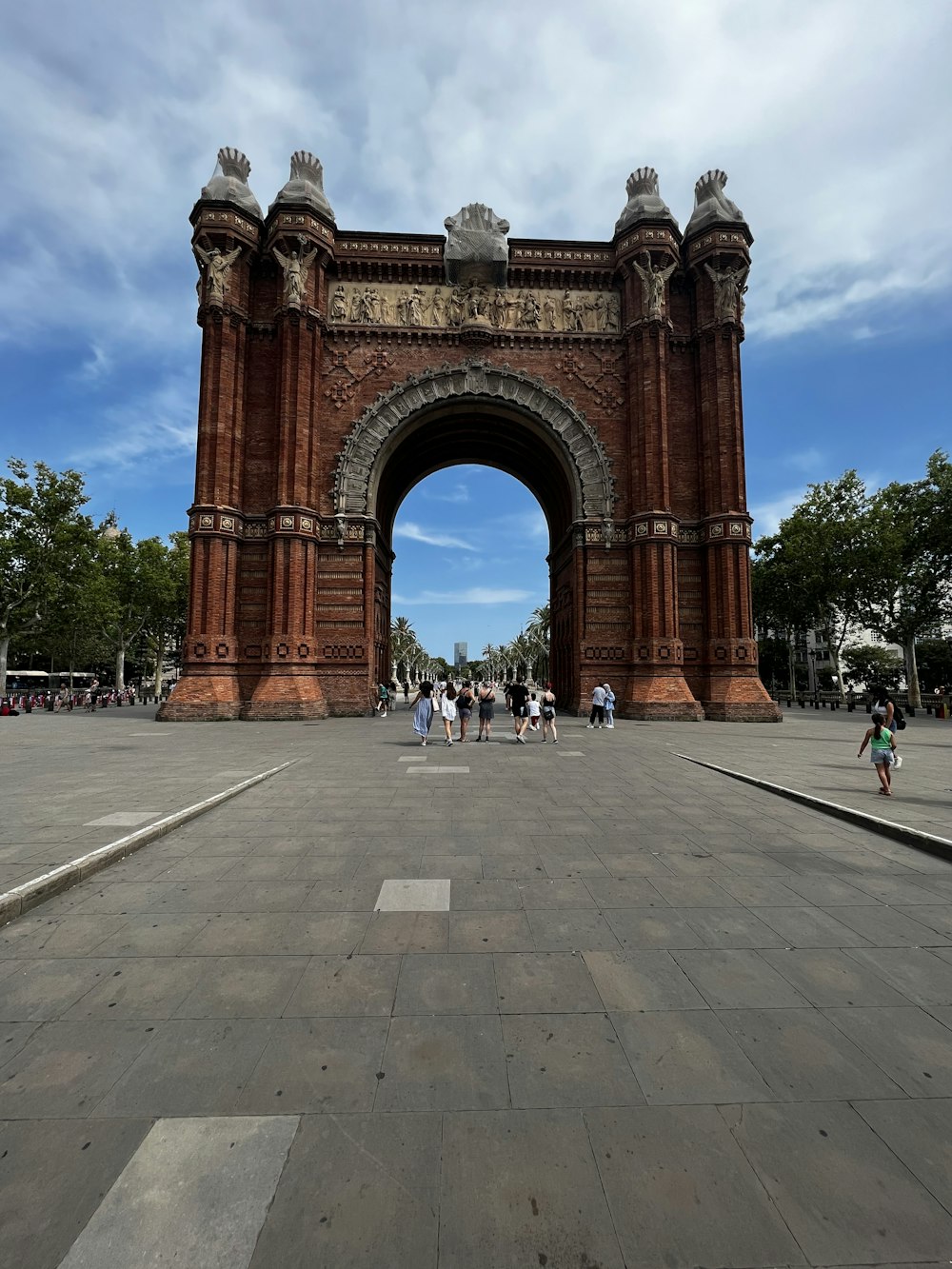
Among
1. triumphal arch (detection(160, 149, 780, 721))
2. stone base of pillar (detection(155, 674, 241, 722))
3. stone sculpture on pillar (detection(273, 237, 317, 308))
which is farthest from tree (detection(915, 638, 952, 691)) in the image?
stone base of pillar (detection(155, 674, 241, 722))

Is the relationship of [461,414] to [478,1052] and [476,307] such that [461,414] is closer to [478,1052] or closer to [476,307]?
[476,307]

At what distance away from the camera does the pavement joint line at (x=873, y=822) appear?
615 cm

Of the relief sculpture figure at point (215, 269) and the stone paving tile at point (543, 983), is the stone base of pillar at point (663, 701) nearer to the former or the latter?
the stone paving tile at point (543, 983)

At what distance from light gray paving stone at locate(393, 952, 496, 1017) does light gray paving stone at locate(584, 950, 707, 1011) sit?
66 cm

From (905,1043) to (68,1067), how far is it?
4.03 metres

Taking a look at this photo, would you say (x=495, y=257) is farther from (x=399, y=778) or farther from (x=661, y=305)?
(x=399, y=778)

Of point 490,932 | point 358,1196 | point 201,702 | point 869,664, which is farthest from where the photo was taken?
point 869,664

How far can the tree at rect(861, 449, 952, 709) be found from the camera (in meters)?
35.7

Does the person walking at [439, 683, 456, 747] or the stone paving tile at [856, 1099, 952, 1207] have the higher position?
the person walking at [439, 683, 456, 747]

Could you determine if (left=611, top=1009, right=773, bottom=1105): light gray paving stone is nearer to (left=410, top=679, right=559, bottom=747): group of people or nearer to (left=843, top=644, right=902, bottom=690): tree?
(left=410, top=679, right=559, bottom=747): group of people

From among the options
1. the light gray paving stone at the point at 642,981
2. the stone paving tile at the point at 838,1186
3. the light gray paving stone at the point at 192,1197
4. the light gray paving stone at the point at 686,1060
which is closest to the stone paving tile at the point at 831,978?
the light gray paving stone at the point at 642,981

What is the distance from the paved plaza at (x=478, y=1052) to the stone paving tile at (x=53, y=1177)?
0.01 metres

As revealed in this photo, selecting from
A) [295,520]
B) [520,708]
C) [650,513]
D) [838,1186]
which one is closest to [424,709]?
[520,708]

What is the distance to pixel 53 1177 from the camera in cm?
215
